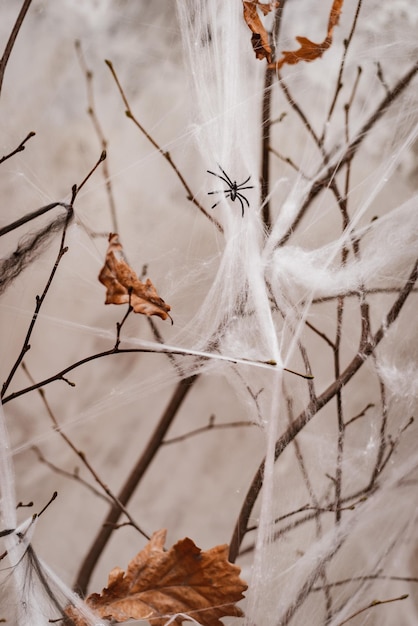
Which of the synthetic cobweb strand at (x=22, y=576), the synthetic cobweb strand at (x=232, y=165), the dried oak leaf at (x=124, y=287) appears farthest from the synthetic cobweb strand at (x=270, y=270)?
the synthetic cobweb strand at (x=22, y=576)

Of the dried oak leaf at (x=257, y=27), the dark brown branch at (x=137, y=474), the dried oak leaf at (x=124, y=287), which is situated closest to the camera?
the dried oak leaf at (x=124, y=287)

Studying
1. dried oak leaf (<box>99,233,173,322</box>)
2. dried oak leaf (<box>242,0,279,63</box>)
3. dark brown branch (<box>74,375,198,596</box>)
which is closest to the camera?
dried oak leaf (<box>99,233,173,322</box>)

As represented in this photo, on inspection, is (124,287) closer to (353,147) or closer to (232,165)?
(232,165)

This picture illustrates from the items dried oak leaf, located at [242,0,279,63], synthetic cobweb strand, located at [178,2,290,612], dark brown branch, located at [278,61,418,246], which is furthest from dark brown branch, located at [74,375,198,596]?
dried oak leaf, located at [242,0,279,63]

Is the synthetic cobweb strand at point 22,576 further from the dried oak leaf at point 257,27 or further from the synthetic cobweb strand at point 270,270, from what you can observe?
the dried oak leaf at point 257,27

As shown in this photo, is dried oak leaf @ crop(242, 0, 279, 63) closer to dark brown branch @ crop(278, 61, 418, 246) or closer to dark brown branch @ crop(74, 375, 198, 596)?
dark brown branch @ crop(278, 61, 418, 246)

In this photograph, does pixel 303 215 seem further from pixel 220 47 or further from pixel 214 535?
pixel 214 535
